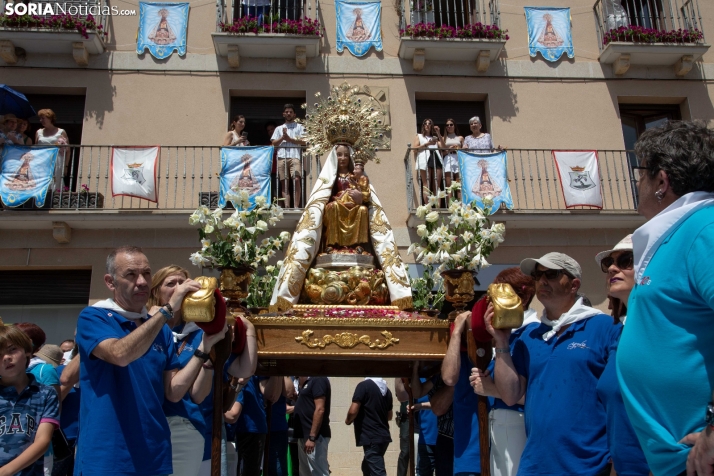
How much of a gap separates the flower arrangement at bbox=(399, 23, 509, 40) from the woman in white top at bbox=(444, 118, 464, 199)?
1.73 meters

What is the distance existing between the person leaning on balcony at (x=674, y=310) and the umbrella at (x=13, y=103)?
10.4 metres

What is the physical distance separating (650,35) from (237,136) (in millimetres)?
8153

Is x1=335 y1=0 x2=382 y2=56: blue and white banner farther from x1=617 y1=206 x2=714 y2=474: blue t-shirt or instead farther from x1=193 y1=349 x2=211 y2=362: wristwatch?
x1=617 y1=206 x2=714 y2=474: blue t-shirt

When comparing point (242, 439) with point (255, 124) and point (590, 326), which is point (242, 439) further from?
point (255, 124)

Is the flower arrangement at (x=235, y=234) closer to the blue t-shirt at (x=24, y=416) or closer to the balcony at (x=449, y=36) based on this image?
the blue t-shirt at (x=24, y=416)

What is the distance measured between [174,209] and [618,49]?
8.84m

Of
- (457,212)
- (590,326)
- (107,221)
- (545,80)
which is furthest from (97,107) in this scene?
(590,326)

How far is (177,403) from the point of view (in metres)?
3.55

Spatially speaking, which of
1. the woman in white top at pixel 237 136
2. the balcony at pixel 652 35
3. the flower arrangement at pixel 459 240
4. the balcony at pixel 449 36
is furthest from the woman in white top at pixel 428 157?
the flower arrangement at pixel 459 240

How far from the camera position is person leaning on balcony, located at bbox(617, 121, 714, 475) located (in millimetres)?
1871

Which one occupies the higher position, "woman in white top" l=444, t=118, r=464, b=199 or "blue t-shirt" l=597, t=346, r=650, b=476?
"woman in white top" l=444, t=118, r=464, b=199

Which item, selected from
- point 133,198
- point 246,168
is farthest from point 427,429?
point 133,198

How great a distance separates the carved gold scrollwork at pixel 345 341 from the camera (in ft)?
13.1

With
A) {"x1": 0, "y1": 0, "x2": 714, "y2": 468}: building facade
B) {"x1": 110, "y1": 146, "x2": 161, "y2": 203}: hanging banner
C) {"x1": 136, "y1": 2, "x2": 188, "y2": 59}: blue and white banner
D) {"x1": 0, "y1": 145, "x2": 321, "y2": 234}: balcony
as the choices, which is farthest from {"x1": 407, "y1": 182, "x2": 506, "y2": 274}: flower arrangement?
{"x1": 136, "y1": 2, "x2": 188, "y2": 59}: blue and white banner
